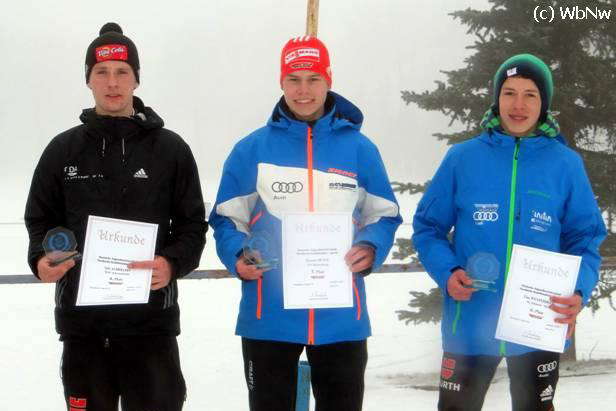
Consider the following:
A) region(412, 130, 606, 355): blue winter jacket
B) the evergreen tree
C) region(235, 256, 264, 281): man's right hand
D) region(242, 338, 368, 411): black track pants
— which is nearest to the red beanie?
region(412, 130, 606, 355): blue winter jacket

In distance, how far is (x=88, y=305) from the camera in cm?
231

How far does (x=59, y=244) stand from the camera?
2.17 metres

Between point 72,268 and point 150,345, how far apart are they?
37 cm

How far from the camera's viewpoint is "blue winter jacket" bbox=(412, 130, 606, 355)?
2375 millimetres

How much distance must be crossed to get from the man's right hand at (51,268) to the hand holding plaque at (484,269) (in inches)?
50.1

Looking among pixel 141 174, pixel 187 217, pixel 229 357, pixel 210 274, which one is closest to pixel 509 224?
pixel 187 217

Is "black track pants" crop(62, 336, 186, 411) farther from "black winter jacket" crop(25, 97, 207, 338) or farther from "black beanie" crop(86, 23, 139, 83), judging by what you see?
"black beanie" crop(86, 23, 139, 83)

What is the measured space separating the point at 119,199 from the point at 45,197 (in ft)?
0.85

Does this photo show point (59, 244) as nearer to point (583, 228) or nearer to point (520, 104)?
point (520, 104)

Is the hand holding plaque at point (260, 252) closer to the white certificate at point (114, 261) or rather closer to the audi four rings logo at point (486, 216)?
the white certificate at point (114, 261)

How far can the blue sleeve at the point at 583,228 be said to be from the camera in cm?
238

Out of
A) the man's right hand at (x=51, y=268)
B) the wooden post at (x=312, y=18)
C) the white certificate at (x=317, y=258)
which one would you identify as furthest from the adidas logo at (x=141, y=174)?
the wooden post at (x=312, y=18)

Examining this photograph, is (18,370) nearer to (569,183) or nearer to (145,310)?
(145,310)

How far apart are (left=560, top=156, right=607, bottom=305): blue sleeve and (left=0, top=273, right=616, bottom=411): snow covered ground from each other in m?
2.32
